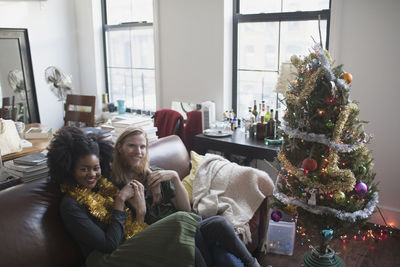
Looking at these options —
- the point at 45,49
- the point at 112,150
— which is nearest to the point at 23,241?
the point at 112,150

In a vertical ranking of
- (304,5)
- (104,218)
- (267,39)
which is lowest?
(104,218)

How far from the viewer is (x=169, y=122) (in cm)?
386

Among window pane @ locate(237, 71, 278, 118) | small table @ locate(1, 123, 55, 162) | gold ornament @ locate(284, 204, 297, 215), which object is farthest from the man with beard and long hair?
window pane @ locate(237, 71, 278, 118)

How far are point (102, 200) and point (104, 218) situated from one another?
0.31 ft

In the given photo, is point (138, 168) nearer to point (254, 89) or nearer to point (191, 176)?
point (191, 176)

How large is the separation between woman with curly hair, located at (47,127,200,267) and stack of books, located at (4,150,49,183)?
10.5 inches

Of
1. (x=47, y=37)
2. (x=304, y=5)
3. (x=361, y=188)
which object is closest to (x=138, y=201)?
(x=361, y=188)

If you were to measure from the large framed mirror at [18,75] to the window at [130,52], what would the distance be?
1038 millimetres

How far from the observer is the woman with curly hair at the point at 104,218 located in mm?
1757

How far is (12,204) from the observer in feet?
5.90

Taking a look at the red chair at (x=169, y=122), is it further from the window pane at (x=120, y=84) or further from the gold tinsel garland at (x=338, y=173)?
the gold tinsel garland at (x=338, y=173)

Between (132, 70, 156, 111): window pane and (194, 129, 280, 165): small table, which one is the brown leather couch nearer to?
(194, 129, 280, 165): small table

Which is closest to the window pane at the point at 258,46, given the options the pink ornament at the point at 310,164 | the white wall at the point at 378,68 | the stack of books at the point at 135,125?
the white wall at the point at 378,68

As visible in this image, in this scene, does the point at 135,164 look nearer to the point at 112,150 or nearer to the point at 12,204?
the point at 112,150
